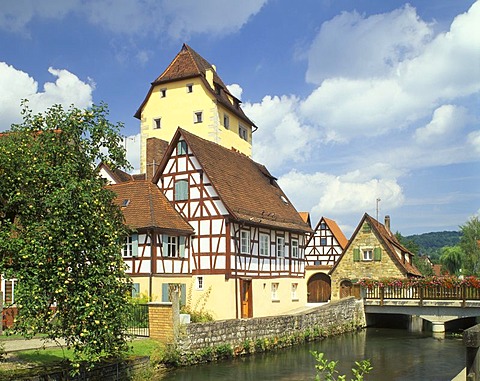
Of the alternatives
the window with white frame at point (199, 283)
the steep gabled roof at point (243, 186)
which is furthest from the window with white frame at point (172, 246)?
the steep gabled roof at point (243, 186)

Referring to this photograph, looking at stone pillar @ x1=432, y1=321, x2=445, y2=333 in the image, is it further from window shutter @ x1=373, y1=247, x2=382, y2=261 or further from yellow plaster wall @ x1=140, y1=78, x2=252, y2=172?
yellow plaster wall @ x1=140, y1=78, x2=252, y2=172

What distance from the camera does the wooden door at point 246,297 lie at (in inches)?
1102

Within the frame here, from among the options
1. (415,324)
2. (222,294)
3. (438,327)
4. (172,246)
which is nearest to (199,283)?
(222,294)

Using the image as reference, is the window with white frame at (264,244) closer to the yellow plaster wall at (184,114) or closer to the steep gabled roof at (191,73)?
the yellow plaster wall at (184,114)

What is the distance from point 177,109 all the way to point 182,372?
2595cm

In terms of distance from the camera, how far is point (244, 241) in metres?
28.5

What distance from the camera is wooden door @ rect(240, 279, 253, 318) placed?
28.0m

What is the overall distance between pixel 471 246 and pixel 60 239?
2059 inches

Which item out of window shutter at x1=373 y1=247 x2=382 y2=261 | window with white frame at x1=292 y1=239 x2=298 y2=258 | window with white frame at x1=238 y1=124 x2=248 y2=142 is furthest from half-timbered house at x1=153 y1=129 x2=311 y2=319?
window with white frame at x1=238 y1=124 x2=248 y2=142

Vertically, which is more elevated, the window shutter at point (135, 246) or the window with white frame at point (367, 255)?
the window shutter at point (135, 246)

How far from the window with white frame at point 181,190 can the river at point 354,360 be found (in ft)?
30.7

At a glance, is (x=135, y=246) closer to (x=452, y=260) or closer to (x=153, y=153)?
(x=153, y=153)

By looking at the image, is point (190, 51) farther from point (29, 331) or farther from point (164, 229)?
point (29, 331)

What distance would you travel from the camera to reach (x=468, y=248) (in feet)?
184
